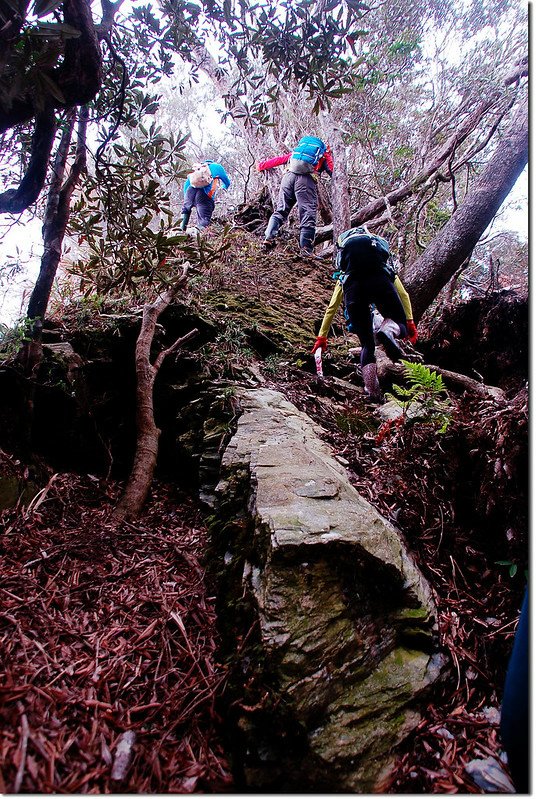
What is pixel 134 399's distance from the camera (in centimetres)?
394

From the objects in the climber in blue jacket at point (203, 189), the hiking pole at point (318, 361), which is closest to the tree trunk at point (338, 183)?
the climber in blue jacket at point (203, 189)

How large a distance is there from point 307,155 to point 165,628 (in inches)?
312

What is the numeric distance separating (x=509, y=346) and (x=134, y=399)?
4.33m

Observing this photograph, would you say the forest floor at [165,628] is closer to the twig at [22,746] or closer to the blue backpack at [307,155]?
the twig at [22,746]

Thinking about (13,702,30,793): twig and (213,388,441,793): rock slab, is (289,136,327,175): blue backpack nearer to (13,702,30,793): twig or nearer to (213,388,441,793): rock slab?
(213,388,441,793): rock slab

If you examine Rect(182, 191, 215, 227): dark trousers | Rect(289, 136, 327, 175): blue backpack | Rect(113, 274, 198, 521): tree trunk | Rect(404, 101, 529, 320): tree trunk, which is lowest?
Rect(113, 274, 198, 521): tree trunk

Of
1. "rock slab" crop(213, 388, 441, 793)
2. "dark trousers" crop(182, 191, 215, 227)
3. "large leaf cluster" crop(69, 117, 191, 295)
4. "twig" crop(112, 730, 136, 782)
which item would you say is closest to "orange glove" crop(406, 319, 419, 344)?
"large leaf cluster" crop(69, 117, 191, 295)

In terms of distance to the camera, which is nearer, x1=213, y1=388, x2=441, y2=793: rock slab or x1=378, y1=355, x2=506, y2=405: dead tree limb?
x1=213, y1=388, x2=441, y2=793: rock slab

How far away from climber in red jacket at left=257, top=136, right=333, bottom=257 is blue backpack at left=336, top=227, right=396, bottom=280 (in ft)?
11.4

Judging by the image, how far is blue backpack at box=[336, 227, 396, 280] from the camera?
14.3 feet

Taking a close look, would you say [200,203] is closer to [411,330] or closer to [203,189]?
[203,189]

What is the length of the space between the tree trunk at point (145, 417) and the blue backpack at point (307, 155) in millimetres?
4922

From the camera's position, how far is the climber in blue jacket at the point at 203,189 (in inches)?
303

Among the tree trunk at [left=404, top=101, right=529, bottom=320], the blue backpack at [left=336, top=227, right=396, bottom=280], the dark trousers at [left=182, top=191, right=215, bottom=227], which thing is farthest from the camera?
the dark trousers at [left=182, top=191, right=215, bottom=227]
